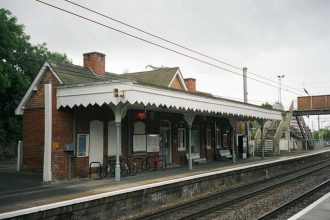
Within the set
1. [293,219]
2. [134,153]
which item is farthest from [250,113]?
[293,219]

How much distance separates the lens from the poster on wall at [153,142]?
20234mm

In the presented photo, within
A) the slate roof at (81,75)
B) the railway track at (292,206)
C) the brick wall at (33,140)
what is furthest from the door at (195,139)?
the railway track at (292,206)

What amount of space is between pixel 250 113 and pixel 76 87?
1214cm

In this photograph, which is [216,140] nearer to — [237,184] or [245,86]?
[245,86]

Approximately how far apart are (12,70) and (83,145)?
16101 mm

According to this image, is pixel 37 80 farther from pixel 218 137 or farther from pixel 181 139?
pixel 218 137

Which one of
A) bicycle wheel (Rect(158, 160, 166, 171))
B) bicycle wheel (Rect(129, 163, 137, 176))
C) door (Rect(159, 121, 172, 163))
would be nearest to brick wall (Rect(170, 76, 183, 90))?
door (Rect(159, 121, 172, 163))

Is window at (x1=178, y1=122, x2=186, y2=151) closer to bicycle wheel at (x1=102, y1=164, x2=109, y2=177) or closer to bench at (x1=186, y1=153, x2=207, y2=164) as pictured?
bench at (x1=186, y1=153, x2=207, y2=164)

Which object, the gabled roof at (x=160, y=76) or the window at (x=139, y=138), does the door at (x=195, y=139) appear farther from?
the window at (x=139, y=138)

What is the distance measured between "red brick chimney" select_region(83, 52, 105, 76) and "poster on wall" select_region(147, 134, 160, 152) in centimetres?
434

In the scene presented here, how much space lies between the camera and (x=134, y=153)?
62.8 feet

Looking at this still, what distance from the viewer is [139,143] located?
1962 centimetres

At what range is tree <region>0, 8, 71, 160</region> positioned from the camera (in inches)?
1113

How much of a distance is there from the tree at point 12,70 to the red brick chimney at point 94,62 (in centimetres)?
883
